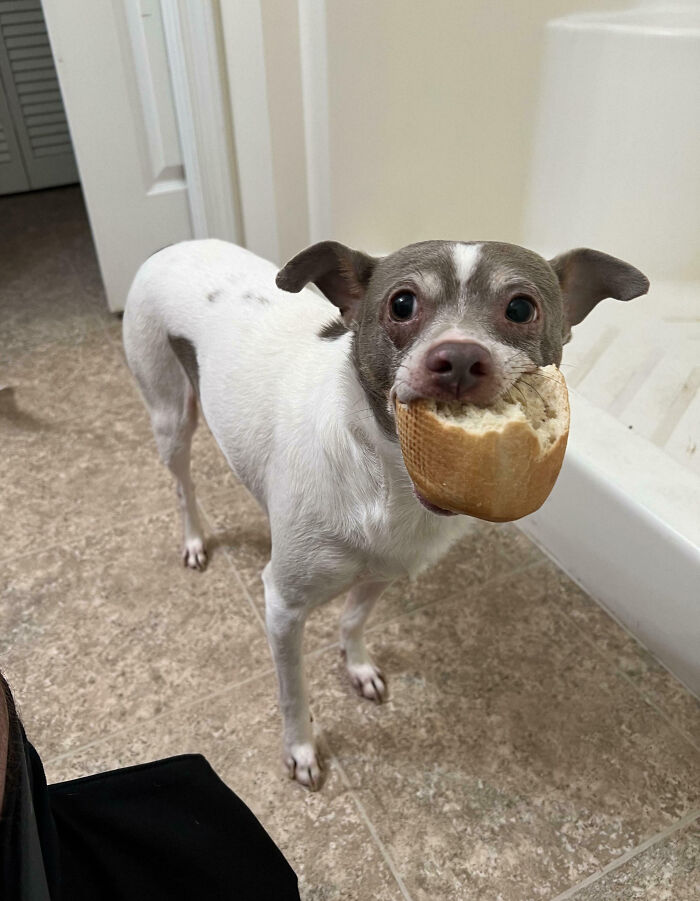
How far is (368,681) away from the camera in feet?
4.07

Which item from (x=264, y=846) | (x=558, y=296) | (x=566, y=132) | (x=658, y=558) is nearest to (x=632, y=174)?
(x=566, y=132)

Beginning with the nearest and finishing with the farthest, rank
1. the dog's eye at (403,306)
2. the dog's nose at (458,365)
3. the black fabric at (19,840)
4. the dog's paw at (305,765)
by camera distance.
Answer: the black fabric at (19,840) → the dog's nose at (458,365) → the dog's eye at (403,306) → the dog's paw at (305,765)

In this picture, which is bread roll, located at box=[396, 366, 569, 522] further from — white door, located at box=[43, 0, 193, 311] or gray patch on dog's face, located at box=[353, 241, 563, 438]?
white door, located at box=[43, 0, 193, 311]

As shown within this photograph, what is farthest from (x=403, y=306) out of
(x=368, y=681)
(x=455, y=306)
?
(x=368, y=681)

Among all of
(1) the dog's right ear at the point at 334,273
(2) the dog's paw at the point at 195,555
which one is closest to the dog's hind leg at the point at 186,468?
(2) the dog's paw at the point at 195,555

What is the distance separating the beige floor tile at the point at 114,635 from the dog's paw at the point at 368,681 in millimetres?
178

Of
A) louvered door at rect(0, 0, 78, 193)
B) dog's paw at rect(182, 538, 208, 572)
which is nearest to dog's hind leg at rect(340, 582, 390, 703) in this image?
dog's paw at rect(182, 538, 208, 572)

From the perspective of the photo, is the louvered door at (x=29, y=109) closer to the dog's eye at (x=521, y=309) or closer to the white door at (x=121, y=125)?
the white door at (x=121, y=125)

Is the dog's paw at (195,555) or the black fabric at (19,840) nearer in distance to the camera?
the black fabric at (19,840)

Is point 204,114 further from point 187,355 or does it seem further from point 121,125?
point 187,355

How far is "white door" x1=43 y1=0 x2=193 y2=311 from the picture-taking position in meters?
1.93

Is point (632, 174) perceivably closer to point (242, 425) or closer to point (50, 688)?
point (242, 425)

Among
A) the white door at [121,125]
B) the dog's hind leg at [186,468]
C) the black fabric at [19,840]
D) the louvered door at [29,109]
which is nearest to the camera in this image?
the black fabric at [19,840]

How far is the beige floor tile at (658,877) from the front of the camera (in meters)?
0.98
